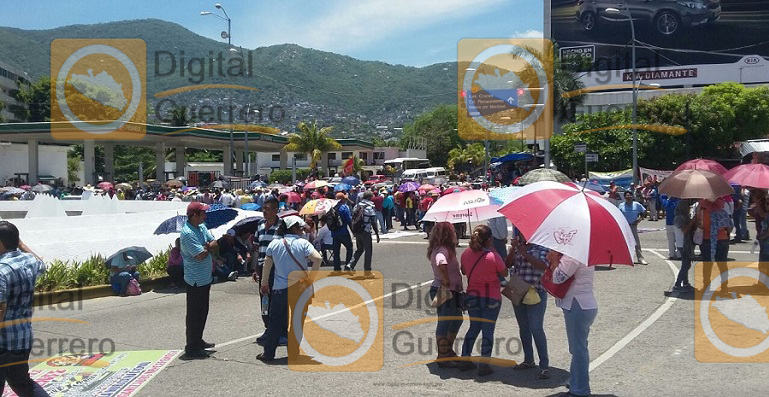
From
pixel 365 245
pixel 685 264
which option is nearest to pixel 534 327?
pixel 685 264

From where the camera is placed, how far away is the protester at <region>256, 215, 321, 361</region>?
7543mm

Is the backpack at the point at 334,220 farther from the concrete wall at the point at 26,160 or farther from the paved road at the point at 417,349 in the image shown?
the concrete wall at the point at 26,160

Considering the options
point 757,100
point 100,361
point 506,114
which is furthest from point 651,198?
point 506,114

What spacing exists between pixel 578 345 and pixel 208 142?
47.5m

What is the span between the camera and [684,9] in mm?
59156

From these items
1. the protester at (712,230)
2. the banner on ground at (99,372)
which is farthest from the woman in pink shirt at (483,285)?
the protester at (712,230)

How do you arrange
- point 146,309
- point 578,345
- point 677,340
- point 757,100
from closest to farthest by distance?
point 578,345 → point 677,340 → point 146,309 → point 757,100

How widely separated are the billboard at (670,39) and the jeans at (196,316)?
54.2 metres

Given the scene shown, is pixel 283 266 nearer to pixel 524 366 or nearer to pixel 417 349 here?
pixel 417 349

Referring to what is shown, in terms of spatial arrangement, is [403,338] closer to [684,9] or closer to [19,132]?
[19,132]

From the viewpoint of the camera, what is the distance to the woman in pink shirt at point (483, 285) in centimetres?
700

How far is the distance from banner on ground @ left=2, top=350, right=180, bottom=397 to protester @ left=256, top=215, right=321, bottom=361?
120 cm

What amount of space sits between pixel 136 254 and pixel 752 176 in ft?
36.5

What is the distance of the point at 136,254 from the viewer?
12633mm
